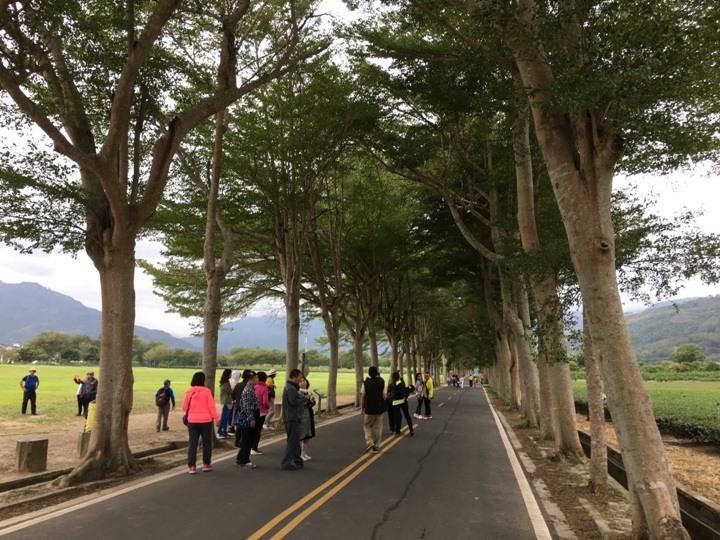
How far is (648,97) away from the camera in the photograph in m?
5.68

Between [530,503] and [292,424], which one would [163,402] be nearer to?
[292,424]

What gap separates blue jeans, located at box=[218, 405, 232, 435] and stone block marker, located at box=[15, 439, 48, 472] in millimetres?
4921

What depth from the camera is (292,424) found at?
365 inches

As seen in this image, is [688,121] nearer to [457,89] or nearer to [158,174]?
[457,89]

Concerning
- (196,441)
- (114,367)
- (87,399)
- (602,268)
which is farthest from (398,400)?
(87,399)

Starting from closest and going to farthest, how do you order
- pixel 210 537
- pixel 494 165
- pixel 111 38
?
1. pixel 210 537
2. pixel 111 38
3. pixel 494 165

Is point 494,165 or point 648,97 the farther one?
point 494,165

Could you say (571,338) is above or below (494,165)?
below

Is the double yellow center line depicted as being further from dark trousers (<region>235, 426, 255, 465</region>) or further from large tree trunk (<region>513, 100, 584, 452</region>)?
large tree trunk (<region>513, 100, 584, 452</region>)

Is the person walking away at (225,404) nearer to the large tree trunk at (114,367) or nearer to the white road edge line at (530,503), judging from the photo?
the large tree trunk at (114,367)

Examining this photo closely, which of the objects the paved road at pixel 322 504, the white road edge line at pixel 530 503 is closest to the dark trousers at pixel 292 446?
the paved road at pixel 322 504

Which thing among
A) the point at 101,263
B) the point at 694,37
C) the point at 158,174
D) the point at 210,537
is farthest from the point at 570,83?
the point at 101,263

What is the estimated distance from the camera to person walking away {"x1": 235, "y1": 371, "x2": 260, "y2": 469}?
30.3 feet

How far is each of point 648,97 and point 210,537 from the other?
693 centimetres
